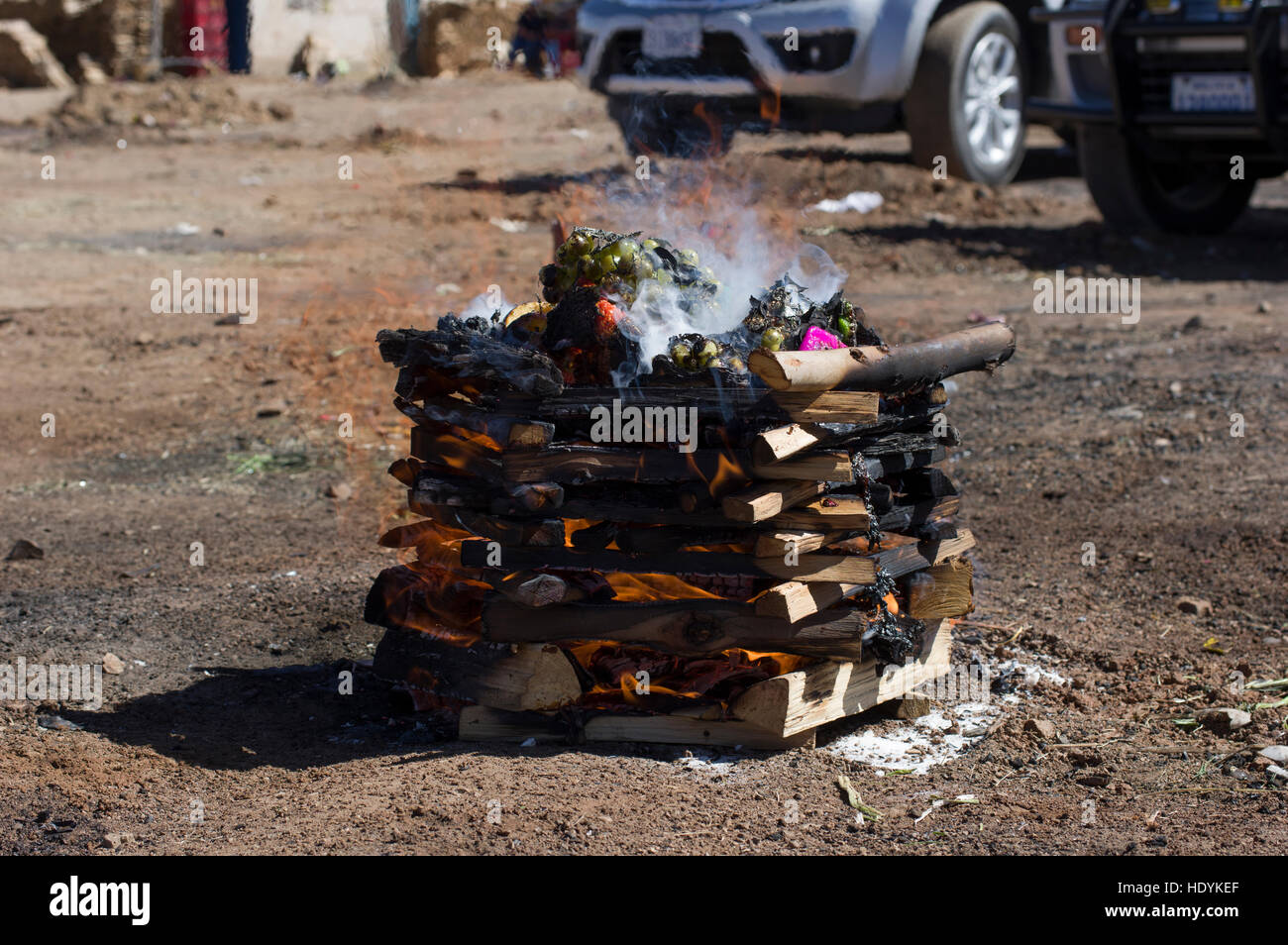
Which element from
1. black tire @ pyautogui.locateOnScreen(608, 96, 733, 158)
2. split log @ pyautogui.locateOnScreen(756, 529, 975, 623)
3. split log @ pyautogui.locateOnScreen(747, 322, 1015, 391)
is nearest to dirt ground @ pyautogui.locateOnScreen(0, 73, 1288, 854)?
black tire @ pyautogui.locateOnScreen(608, 96, 733, 158)

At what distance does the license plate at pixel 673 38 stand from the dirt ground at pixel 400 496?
37.6 inches

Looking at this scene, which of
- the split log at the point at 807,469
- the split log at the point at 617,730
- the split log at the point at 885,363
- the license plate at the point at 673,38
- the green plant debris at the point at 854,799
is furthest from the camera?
the license plate at the point at 673,38

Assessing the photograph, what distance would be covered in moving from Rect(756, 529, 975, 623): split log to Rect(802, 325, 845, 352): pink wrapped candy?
0.61 m

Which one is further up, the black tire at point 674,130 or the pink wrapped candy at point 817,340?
the black tire at point 674,130

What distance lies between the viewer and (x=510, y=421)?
3947 millimetres

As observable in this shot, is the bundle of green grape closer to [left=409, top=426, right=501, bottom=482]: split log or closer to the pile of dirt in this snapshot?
[left=409, top=426, right=501, bottom=482]: split log

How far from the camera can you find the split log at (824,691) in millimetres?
3883

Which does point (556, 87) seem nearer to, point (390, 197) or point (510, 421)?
point (390, 197)

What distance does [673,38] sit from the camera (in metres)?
11.1

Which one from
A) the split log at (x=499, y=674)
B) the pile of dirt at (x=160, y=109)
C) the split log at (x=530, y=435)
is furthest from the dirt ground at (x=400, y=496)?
the pile of dirt at (x=160, y=109)

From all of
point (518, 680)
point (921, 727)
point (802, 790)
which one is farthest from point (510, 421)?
point (921, 727)

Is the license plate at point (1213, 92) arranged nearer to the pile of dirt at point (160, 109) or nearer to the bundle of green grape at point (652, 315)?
the bundle of green grape at point (652, 315)

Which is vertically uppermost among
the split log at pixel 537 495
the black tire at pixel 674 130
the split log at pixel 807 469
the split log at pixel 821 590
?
the black tire at pixel 674 130

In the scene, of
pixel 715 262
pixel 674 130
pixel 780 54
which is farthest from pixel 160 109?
pixel 715 262
